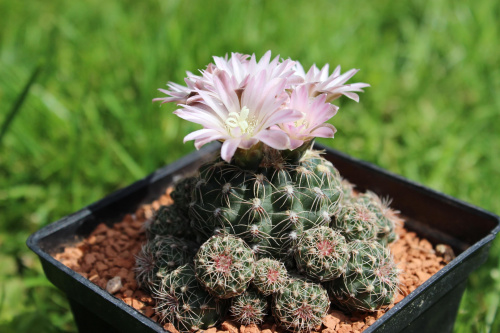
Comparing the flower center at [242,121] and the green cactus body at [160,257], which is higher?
the flower center at [242,121]

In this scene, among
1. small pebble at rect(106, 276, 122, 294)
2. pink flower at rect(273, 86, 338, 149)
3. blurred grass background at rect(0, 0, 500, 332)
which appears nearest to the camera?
pink flower at rect(273, 86, 338, 149)

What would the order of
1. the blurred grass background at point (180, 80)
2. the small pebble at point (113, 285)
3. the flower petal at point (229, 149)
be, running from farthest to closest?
the blurred grass background at point (180, 80) < the small pebble at point (113, 285) < the flower petal at point (229, 149)

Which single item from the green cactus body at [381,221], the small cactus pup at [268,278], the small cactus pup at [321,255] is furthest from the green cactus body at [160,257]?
the green cactus body at [381,221]

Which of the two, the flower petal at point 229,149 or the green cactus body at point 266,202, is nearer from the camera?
the flower petal at point 229,149

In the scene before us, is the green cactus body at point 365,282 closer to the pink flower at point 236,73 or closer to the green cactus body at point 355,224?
the green cactus body at point 355,224

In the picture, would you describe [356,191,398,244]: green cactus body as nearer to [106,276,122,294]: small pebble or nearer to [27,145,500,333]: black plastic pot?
[27,145,500,333]: black plastic pot

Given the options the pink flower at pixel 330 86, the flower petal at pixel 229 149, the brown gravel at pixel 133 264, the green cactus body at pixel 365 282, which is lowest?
the brown gravel at pixel 133 264

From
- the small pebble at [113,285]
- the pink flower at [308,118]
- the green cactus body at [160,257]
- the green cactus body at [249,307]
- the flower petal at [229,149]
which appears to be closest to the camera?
the flower petal at [229,149]

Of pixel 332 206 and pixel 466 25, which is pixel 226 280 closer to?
pixel 332 206

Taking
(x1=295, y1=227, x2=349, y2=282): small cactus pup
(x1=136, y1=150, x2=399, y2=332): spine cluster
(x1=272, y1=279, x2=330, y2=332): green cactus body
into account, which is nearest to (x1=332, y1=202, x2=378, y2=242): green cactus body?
(x1=136, y1=150, x2=399, y2=332): spine cluster
